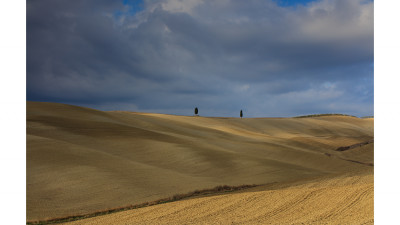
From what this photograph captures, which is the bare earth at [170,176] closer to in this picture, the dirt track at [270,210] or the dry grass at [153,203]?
the dirt track at [270,210]

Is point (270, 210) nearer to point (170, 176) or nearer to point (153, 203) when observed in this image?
point (153, 203)

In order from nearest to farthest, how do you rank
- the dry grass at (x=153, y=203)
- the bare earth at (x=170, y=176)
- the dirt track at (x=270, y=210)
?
the dirt track at (x=270, y=210), the bare earth at (x=170, y=176), the dry grass at (x=153, y=203)

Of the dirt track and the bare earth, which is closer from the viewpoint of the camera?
the dirt track

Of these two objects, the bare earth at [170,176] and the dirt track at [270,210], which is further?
the bare earth at [170,176]

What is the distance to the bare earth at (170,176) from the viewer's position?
41.8 feet

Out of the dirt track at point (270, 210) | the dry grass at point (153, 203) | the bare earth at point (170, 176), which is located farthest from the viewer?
the dry grass at point (153, 203)

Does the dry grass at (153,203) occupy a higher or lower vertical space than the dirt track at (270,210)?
lower

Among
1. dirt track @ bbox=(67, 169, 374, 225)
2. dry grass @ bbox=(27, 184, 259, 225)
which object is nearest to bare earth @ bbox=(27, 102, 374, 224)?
dirt track @ bbox=(67, 169, 374, 225)

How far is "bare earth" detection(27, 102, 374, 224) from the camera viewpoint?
12.8 metres

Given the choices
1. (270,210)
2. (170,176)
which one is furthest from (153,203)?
(270,210)

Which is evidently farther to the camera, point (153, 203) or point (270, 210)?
point (153, 203)

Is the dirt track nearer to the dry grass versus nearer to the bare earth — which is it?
the bare earth

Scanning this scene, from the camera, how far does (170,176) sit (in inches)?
830

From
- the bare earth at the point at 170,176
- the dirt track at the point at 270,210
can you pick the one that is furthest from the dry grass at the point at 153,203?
the dirt track at the point at 270,210
